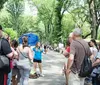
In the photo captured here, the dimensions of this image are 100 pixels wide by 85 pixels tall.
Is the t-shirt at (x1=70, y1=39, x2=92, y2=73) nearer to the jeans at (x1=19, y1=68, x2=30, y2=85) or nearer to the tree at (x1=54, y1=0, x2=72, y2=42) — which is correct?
the jeans at (x1=19, y1=68, x2=30, y2=85)

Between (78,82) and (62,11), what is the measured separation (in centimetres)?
5397

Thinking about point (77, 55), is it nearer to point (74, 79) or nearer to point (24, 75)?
point (74, 79)

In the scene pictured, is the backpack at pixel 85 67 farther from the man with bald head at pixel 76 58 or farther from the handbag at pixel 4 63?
the handbag at pixel 4 63

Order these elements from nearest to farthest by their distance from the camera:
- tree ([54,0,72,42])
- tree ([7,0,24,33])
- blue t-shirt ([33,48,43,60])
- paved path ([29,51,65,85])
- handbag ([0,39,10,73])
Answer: handbag ([0,39,10,73]) < paved path ([29,51,65,85]) < blue t-shirt ([33,48,43,60]) < tree ([54,0,72,42]) < tree ([7,0,24,33])

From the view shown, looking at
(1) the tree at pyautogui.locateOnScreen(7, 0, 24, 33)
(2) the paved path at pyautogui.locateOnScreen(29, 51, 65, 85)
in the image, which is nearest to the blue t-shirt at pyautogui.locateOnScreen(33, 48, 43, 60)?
(2) the paved path at pyautogui.locateOnScreen(29, 51, 65, 85)

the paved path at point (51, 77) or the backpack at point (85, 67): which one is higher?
the backpack at point (85, 67)

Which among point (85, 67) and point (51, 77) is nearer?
point (85, 67)

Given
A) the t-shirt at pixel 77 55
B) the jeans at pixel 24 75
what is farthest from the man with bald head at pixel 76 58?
the jeans at pixel 24 75

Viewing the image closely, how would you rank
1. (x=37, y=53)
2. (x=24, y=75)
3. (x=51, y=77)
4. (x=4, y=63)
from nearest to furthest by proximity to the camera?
(x=4, y=63) < (x=24, y=75) < (x=37, y=53) < (x=51, y=77)

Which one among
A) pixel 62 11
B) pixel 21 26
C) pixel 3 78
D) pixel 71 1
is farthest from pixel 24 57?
pixel 21 26

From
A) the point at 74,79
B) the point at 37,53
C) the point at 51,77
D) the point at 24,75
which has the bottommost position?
the point at 51,77

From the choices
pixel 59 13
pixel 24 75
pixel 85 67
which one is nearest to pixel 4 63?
pixel 85 67

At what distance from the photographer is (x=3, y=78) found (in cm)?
595

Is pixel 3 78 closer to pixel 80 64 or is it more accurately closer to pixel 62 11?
pixel 80 64
